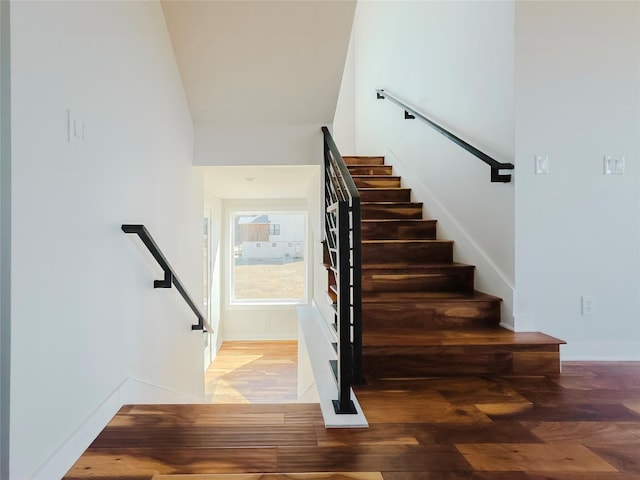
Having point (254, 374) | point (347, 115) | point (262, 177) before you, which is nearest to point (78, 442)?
point (262, 177)

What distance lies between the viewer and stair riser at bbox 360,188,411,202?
12.8 ft

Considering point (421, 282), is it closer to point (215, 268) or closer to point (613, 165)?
point (613, 165)

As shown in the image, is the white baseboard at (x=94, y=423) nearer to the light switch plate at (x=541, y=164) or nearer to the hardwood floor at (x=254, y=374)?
the light switch plate at (x=541, y=164)

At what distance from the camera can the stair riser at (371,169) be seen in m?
4.45

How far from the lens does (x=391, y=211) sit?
3.66 meters

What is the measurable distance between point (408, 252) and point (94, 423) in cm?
227

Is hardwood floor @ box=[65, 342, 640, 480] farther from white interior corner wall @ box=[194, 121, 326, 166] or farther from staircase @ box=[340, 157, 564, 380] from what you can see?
white interior corner wall @ box=[194, 121, 326, 166]

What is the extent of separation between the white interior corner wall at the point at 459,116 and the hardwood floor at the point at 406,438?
78 centimetres

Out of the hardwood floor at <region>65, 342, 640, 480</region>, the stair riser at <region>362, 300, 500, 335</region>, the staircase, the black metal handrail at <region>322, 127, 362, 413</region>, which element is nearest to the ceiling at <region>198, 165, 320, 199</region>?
the staircase

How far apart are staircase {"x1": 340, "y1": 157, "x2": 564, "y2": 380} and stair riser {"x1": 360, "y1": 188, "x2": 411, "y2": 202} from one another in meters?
A: 0.47

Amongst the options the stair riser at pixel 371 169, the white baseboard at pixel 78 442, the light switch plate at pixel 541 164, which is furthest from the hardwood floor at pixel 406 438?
the stair riser at pixel 371 169

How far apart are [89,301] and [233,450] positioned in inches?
30.0

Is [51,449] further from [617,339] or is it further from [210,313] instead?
[210,313]

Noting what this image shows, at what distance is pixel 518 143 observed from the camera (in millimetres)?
2461
